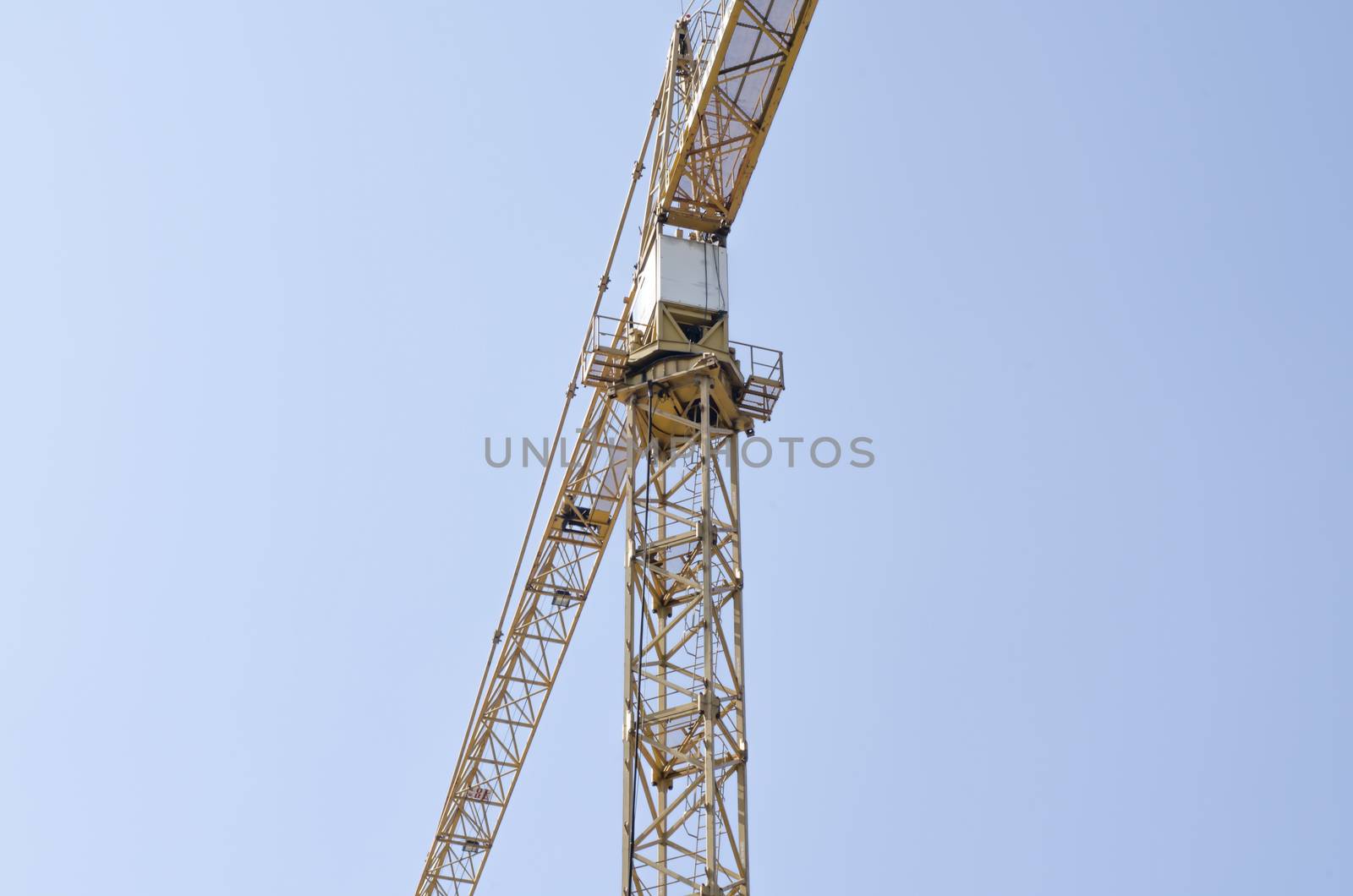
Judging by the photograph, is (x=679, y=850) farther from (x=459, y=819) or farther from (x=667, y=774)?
(x=459, y=819)

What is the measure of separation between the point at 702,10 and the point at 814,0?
268 centimetres

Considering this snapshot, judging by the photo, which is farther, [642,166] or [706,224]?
[642,166]

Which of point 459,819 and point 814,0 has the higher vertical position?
point 814,0

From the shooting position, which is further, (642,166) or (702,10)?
(642,166)

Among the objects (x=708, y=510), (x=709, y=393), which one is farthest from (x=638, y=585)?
(x=709, y=393)

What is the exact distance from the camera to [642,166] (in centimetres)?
3497

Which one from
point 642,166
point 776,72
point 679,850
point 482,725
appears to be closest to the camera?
point 679,850

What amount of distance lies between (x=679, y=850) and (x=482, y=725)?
63.4 ft

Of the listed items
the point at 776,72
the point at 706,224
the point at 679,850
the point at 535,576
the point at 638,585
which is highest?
the point at 776,72

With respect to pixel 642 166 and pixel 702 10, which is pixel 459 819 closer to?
pixel 642 166

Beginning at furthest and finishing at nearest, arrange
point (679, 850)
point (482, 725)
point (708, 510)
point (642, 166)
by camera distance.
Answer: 1. point (482, 725)
2. point (642, 166)
3. point (708, 510)
4. point (679, 850)

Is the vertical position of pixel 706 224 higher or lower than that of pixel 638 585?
higher

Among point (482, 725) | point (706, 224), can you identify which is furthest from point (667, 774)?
point (482, 725)

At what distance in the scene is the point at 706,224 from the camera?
3266 cm
